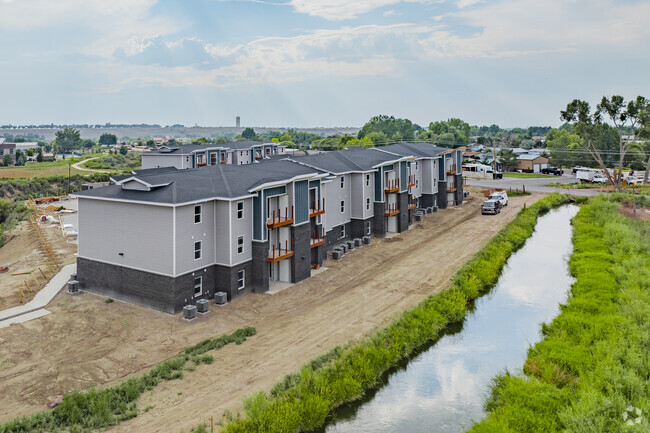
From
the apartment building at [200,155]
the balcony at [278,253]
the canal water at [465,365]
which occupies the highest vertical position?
the apartment building at [200,155]

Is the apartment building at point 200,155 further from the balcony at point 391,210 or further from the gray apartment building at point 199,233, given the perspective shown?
the gray apartment building at point 199,233

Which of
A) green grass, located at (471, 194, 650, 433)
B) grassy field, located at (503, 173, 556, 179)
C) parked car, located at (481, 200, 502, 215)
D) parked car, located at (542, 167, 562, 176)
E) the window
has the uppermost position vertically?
parked car, located at (542, 167, 562, 176)

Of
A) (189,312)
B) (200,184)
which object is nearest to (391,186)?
(200,184)

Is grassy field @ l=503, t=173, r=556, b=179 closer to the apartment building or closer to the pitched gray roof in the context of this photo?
the apartment building

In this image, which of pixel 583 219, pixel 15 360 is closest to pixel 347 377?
pixel 15 360

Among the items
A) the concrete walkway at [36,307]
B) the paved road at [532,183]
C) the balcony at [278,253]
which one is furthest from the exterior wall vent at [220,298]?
the paved road at [532,183]

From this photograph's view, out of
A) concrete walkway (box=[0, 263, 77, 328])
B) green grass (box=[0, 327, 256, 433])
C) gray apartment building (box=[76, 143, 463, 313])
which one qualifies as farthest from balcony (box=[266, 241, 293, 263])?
concrete walkway (box=[0, 263, 77, 328])

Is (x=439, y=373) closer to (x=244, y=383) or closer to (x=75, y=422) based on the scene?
(x=244, y=383)
